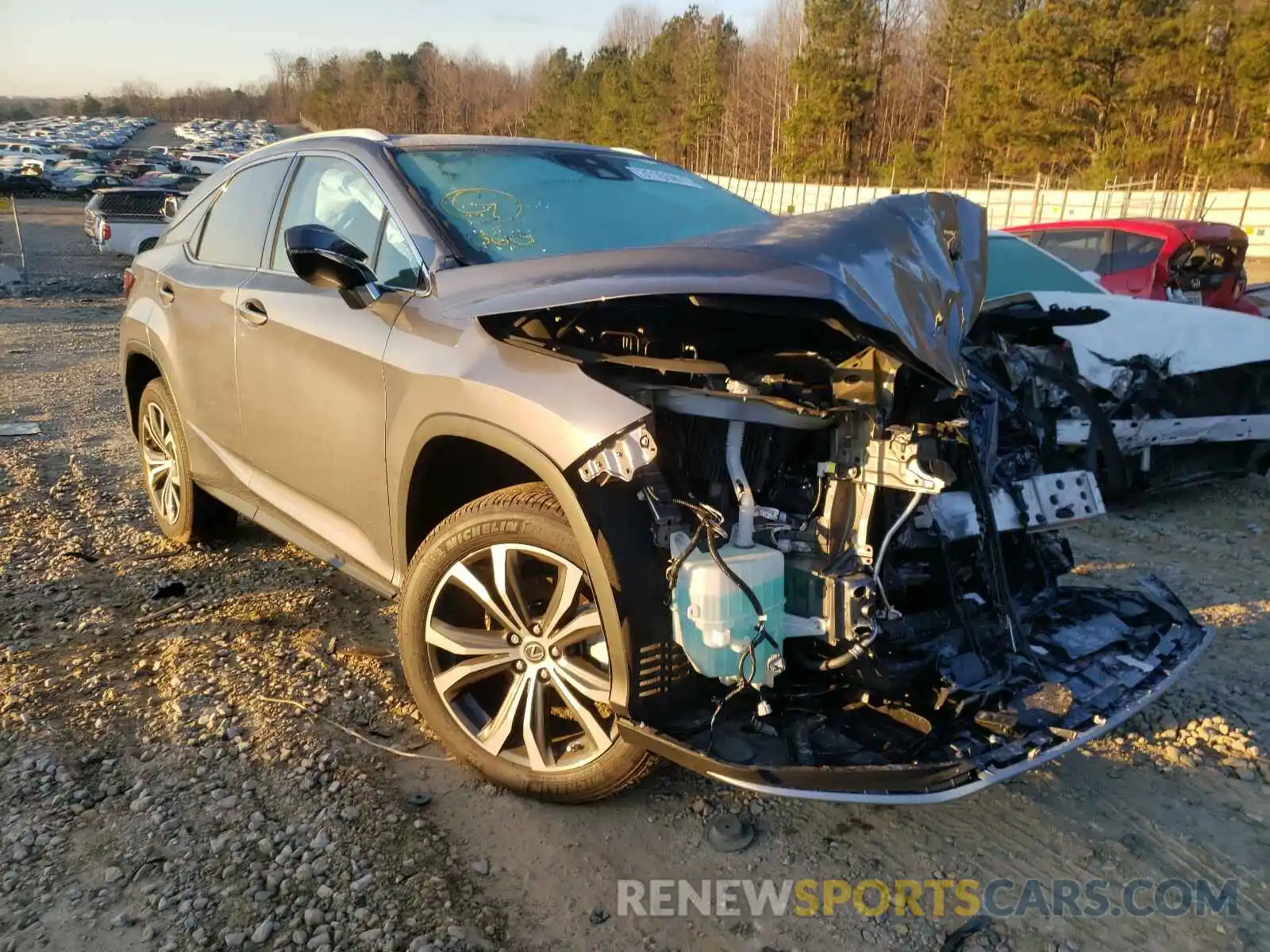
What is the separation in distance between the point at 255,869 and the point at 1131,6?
36.7 meters

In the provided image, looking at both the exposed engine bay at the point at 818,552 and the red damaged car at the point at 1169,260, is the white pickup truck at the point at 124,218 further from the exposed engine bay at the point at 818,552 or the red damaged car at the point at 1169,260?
the exposed engine bay at the point at 818,552

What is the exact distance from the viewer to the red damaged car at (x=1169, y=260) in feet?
26.6

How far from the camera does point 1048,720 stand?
231cm

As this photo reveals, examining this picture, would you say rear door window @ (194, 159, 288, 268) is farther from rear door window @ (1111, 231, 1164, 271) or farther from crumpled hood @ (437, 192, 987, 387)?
rear door window @ (1111, 231, 1164, 271)

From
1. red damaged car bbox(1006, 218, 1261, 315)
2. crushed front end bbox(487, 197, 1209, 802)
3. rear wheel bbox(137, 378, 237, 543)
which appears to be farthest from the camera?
red damaged car bbox(1006, 218, 1261, 315)

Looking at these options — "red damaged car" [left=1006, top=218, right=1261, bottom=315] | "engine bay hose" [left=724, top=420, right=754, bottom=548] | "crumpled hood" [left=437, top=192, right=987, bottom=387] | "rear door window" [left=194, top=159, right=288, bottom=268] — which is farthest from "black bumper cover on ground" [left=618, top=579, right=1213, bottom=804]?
"red damaged car" [left=1006, top=218, right=1261, bottom=315]

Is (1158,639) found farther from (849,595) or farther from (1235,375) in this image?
(1235,375)

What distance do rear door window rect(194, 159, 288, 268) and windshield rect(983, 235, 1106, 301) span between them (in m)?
4.29

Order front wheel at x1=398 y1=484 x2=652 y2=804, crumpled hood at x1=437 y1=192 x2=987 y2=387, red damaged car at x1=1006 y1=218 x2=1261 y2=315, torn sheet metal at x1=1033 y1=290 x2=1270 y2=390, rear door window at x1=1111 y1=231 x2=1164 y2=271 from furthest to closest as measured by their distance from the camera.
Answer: rear door window at x1=1111 y1=231 x2=1164 y2=271, red damaged car at x1=1006 y1=218 x2=1261 y2=315, torn sheet metal at x1=1033 y1=290 x2=1270 y2=390, front wheel at x1=398 y1=484 x2=652 y2=804, crumpled hood at x1=437 y1=192 x2=987 y2=387

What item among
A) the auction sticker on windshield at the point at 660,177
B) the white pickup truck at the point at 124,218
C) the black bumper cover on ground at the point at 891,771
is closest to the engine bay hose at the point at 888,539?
the black bumper cover on ground at the point at 891,771

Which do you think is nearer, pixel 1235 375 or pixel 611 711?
pixel 611 711

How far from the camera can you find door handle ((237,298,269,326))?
135 inches

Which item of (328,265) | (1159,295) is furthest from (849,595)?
(1159,295)

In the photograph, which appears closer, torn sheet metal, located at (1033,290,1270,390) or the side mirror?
the side mirror
